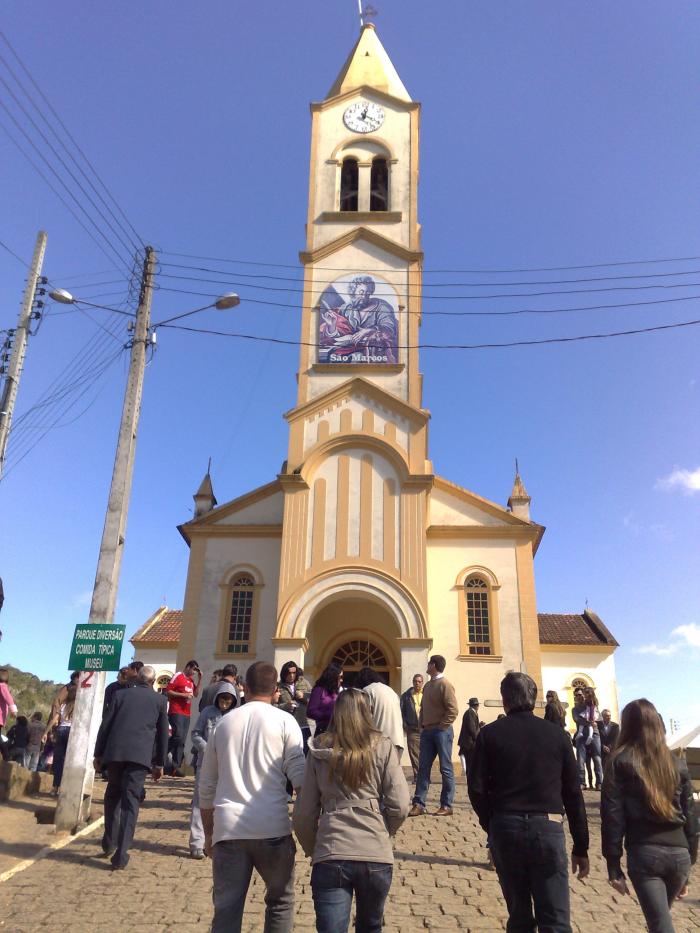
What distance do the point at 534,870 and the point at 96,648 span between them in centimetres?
668

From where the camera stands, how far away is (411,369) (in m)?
21.2

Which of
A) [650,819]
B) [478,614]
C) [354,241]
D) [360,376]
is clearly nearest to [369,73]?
[354,241]

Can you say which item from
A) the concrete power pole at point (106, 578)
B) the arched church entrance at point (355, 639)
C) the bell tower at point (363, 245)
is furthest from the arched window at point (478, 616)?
the concrete power pole at point (106, 578)

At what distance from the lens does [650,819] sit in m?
4.08

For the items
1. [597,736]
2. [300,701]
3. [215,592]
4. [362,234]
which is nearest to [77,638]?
[300,701]

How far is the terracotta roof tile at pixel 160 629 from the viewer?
30.0 meters

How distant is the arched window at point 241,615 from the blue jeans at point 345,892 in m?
16.3

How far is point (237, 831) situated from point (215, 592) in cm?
1656

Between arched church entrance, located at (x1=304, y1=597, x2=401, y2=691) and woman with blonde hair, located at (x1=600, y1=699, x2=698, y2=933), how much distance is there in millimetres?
15989

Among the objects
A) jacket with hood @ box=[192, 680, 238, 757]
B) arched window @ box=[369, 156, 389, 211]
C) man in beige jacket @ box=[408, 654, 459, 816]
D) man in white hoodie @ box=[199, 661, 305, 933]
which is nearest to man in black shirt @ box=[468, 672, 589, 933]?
man in white hoodie @ box=[199, 661, 305, 933]

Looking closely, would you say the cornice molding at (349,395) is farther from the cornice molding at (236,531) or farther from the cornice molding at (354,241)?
the cornice molding at (354,241)

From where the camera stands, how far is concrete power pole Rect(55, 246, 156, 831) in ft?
27.6

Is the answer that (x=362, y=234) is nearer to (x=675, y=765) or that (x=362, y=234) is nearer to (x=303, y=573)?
(x=303, y=573)

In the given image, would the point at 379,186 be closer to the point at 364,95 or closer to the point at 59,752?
the point at 364,95
